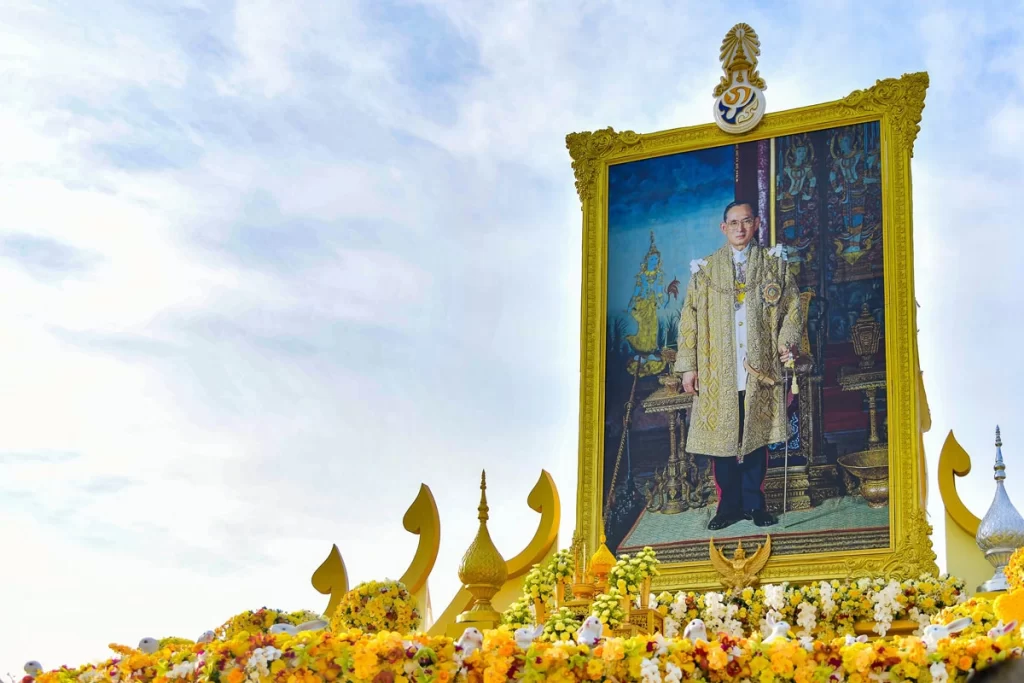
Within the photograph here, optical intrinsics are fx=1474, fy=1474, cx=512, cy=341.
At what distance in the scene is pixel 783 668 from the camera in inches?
288

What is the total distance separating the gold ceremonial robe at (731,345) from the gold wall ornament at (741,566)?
2.93 ft

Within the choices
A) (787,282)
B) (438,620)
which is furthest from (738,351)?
(438,620)

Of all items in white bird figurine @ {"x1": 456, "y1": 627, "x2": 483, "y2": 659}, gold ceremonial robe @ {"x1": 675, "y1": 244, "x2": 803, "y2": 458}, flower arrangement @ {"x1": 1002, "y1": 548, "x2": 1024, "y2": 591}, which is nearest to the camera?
white bird figurine @ {"x1": 456, "y1": 627, "x2": 483, "y2": 659}

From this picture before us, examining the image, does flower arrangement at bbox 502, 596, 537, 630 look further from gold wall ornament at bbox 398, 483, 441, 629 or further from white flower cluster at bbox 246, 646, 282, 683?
white flower cluster at bbox 246, 646, 282, 683

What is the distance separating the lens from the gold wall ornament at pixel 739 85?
1312cm

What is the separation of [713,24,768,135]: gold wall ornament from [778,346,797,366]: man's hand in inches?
81.0

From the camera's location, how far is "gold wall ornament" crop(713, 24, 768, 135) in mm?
13117

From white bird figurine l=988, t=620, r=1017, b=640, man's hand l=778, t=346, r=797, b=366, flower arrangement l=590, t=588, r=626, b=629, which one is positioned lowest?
white bird figurine l=988, t=620, r=1017, b=640

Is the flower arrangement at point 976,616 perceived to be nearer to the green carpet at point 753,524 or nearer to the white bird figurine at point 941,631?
the white bird figurine at point 941,631

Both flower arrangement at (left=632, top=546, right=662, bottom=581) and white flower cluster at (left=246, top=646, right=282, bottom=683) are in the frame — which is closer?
white flower cluster at (left=246, top=646, right=282, bottom=683)

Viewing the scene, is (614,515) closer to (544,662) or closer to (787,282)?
(787,282)

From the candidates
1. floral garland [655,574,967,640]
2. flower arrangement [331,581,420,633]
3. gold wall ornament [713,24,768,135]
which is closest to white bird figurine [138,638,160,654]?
flower arrangement [331,581,420,633]

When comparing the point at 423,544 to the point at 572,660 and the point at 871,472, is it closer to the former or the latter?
the point at 871,472

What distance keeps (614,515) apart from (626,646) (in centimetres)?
511
